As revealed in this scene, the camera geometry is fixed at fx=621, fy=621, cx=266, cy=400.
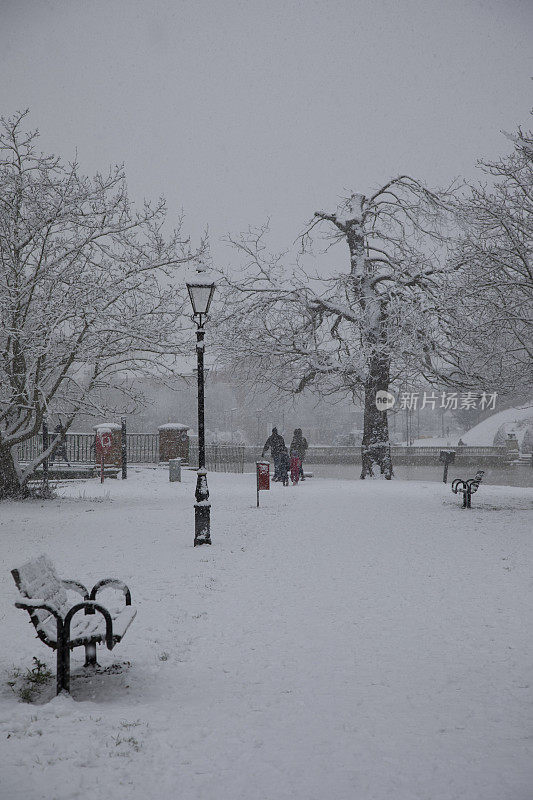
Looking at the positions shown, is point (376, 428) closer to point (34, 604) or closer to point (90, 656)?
point (90, 656)

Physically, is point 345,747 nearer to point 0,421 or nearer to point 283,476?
point 0,421

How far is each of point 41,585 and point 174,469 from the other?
51.7 ft

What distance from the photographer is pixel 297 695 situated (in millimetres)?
4570

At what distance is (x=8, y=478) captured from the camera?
15234 millimetres

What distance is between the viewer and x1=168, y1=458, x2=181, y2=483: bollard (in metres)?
20.5

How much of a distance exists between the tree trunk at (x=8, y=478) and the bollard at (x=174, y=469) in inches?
234

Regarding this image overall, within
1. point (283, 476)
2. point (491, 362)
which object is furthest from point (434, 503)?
point (283, 476)

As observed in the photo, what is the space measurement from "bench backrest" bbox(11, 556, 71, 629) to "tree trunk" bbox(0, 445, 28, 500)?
1056cm

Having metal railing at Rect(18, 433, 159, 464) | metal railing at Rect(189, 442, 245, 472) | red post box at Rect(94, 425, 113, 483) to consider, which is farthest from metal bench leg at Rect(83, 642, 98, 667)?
metal railing at Rect(189, 442, 245, 472)

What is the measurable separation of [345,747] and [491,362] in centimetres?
1268

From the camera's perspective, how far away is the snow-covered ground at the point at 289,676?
343 centimetres

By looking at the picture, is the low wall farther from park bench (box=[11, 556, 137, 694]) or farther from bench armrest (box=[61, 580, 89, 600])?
park bench (box=[11, 556, 137, 694])

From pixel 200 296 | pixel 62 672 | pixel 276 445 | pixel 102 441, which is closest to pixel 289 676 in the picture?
pixel 62 672

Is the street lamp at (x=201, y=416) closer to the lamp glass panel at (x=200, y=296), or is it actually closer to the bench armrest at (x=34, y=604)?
the lamp glass panel at (x=200, y=296)
